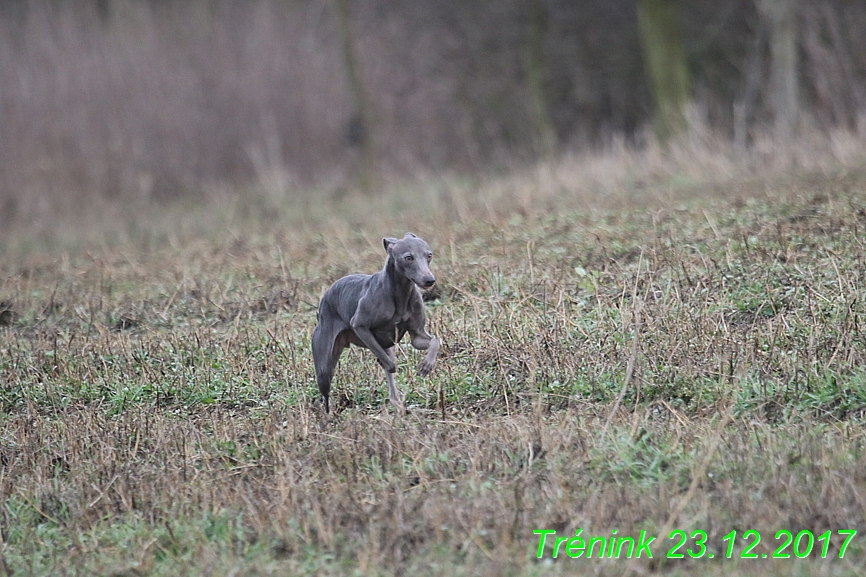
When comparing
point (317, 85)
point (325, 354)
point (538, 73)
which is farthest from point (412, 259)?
point (317, 85)

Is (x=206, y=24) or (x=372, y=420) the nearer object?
(x=372, y=420)

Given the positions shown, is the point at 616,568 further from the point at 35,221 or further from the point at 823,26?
the point at 35,221

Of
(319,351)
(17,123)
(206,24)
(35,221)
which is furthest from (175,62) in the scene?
(319,351)

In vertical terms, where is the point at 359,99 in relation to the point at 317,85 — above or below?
below

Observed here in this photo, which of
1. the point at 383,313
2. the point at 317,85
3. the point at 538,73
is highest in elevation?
the point at 317,85

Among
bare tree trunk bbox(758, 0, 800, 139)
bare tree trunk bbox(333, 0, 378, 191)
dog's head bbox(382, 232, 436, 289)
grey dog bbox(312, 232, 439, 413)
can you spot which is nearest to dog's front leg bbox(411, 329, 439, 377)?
grey dog bbox(312, 232, 439, 413)

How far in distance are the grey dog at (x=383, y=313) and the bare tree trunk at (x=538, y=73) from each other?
596 inches

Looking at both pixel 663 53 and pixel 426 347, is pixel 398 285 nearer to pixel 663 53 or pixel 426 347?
pixel 426 347

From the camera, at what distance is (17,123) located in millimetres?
23891

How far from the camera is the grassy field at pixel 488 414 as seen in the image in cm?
471

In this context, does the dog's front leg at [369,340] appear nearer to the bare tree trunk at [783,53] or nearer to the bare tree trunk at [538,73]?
the bare tree trunk at [783,53]

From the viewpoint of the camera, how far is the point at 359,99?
20906mm

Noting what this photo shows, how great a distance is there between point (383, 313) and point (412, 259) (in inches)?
15.6

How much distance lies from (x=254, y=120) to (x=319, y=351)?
19579 mm
